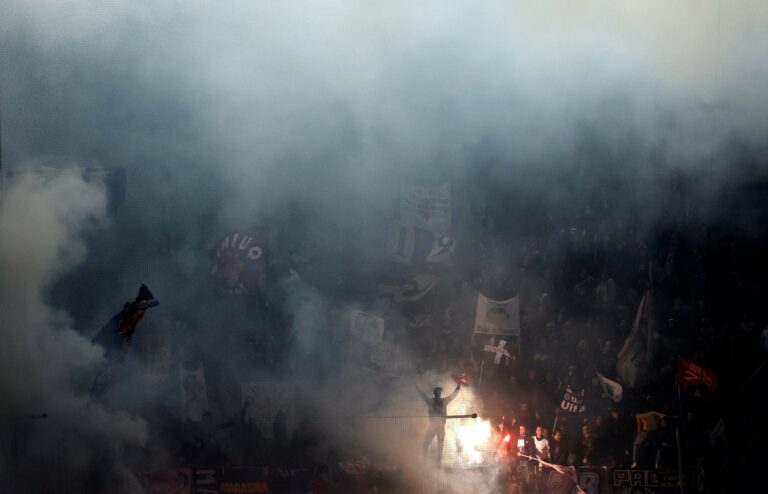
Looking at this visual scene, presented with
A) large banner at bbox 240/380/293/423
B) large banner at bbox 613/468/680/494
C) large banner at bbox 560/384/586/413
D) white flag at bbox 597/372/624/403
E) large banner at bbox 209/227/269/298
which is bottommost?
large banner at bbox 613/468/680/494

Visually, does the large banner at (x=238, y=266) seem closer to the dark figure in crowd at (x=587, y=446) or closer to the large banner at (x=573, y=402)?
the large banner at (x=573, y=402)

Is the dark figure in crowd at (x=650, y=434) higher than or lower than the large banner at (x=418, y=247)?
lower

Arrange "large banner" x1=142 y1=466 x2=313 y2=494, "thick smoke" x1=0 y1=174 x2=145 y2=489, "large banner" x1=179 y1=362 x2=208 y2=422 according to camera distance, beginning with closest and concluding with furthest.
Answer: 1. "thick smoke" x1=0 y1=174 x2=145 y2=489
2. "large banner" x1=142 y1=466 x2=313 y2=494
3. "large banner" x1=179 y1=362 x2=208 y2=422

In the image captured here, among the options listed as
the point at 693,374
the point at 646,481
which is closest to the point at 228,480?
the point at 646,481

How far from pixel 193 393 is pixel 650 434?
3915 millimetres

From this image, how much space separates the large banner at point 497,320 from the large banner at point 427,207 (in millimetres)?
765

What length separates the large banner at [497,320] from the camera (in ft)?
26.0

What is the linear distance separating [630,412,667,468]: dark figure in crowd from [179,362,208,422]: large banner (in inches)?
145

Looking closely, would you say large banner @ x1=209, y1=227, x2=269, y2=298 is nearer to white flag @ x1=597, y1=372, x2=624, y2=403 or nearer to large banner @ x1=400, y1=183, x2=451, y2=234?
large banner @ x1=400, y1=183, x2=451, y2=234

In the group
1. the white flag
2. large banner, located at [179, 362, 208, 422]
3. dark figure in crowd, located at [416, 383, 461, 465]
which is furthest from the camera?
the white flag

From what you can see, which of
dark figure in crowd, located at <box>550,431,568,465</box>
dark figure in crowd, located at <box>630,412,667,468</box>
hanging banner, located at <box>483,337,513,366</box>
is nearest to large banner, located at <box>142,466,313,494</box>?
hanging banner, located at <box>483,337,513,366</box>

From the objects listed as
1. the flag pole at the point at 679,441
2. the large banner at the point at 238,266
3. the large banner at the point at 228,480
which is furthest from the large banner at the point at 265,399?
the flag pole at the point at 679,441

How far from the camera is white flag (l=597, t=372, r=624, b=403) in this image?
7883 millimetres

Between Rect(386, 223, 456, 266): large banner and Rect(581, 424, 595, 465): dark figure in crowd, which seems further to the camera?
Rect(386, 223, 456, 266): large banner
